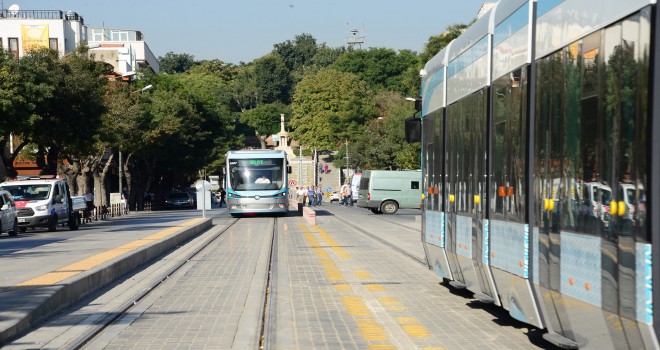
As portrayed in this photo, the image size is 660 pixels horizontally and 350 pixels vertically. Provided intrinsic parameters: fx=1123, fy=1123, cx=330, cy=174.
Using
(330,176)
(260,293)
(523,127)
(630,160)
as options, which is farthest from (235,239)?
(330,176)

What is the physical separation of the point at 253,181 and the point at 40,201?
43.2 feet

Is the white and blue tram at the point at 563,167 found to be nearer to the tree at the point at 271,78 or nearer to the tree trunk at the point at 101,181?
the tree trunk at the point at 101,181

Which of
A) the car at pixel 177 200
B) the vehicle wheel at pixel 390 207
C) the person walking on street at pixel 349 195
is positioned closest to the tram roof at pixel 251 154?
the vehicle wheel at pixel 390 207

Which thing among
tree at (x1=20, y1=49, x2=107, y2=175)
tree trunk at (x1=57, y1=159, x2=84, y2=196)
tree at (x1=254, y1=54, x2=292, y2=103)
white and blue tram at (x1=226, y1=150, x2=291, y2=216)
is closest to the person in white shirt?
white and blue tram at (x1=226, y1=150, x2=291, y2=216)

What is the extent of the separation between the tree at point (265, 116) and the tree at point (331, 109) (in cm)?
3010

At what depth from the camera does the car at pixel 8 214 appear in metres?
36.4

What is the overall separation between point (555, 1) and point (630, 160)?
2.49m

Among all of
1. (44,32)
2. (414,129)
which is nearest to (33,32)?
(44,32)

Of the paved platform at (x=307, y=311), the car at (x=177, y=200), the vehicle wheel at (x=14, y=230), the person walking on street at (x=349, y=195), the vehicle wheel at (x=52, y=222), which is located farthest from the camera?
the person walking on street at (x=349, y=195)

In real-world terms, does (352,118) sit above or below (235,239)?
above

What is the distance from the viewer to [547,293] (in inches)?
333

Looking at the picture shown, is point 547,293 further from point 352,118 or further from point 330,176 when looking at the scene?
point 330,176

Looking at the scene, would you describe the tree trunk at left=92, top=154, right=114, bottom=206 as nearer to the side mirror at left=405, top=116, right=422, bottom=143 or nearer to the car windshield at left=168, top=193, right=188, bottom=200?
the car windshield at left=168, top=193, right=188, bottom=200

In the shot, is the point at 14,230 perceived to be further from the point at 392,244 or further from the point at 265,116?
the point at 265,116
